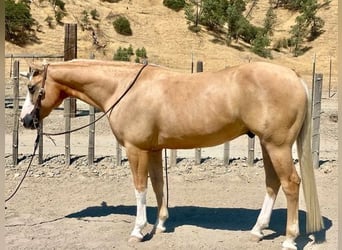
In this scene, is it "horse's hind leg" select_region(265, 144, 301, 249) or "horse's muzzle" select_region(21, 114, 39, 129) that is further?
"horse's muzzle" select_region(21, 114, 39, 129)

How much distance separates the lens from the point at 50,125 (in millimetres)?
10922

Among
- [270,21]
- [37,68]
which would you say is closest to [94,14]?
[270,21]

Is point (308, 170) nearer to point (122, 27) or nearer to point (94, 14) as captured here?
point (122, 27)

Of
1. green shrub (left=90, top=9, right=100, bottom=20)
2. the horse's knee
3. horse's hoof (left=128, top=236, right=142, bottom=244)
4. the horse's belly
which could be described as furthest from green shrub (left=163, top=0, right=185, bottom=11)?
the horse's knee

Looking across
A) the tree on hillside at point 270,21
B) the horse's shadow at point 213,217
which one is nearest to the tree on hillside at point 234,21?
the tree on hillside at point 270,21

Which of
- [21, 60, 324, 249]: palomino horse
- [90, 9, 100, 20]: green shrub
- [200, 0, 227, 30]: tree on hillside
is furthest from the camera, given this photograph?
[200, 0, 227, 30]: tree on hillside

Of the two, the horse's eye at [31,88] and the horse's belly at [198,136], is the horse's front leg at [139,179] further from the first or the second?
the horse's eye at [31,88]

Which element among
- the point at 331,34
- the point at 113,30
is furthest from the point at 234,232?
the point at 331,34

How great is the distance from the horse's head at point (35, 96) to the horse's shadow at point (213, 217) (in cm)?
125

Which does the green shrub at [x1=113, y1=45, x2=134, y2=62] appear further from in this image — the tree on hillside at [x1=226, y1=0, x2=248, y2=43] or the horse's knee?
the horse's knee

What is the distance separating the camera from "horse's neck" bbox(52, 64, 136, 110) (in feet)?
16.1

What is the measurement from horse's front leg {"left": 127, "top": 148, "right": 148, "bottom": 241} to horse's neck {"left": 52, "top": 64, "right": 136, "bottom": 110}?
526mm

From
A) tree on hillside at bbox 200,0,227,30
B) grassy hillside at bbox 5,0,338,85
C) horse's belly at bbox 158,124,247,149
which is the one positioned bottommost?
horse's belly at bbox 158,124,247,149

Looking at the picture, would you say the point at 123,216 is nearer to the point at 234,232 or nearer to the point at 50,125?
the point at 234,232
